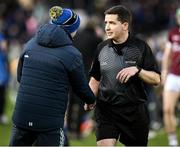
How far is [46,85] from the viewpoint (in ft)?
22.0

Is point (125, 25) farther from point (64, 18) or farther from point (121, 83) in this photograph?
point (64, 18)

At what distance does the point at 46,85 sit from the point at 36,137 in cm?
62

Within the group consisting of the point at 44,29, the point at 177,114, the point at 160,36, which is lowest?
the point at 177,114

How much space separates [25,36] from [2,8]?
285 centimetres

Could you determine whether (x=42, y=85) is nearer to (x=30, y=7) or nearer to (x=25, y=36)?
(x=25, y=36)

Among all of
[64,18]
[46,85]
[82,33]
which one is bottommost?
[46,85]

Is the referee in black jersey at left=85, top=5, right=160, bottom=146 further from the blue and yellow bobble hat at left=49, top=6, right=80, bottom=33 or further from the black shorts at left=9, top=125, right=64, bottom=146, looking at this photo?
the black shorts at left=9, top=125, right=64, bottom=146

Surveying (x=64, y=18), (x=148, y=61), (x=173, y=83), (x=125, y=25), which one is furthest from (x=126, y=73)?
(x=173, y=83)

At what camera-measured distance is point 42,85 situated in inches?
264

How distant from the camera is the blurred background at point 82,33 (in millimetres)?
12312

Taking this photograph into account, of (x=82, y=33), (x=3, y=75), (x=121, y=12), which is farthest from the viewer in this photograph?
(x=3, y=75)

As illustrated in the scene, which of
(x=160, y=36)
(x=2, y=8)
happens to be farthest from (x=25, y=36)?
(x=160, y=36)

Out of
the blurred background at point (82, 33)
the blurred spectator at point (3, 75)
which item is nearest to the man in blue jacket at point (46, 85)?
the blurred background at point (82, 33)

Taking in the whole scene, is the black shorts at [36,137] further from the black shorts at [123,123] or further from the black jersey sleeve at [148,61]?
the black jersey sleeve at [148,61]
